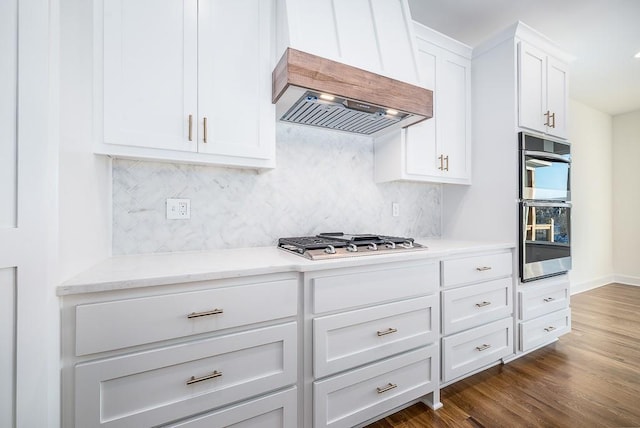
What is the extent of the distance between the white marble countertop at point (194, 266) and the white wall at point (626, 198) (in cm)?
465

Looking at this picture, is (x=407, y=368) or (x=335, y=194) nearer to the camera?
(x=407, y=368)

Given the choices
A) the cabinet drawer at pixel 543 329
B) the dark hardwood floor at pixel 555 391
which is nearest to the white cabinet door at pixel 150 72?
the dark hardwood floor at pixel 555 391

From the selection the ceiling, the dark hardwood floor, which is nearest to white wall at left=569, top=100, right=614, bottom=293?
the ceiling

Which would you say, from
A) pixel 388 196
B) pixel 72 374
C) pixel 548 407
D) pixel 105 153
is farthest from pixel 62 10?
pixel 548 407

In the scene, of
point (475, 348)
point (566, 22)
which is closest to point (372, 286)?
point (475, 348)

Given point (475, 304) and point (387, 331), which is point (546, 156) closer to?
point (475, 304)

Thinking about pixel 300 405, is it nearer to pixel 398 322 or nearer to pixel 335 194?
pixel 398 322

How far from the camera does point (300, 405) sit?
127 centimetres

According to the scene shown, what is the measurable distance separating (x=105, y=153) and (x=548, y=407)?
8.84ft

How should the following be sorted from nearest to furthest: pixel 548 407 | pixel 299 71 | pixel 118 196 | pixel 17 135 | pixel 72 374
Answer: pixel 17 135 < pixel 72 374 < pixel 299 71 < pixel 118 196 < pixel 548 407

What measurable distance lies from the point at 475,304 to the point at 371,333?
2.95 ft

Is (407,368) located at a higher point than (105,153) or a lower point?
lower

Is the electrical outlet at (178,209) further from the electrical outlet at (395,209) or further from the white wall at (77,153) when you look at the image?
the electrical outlet at (395,209)

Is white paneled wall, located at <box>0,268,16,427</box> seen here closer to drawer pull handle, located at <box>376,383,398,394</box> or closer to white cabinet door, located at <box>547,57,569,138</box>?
drawer pull handle, located at <box>376,383,398,394</box>
